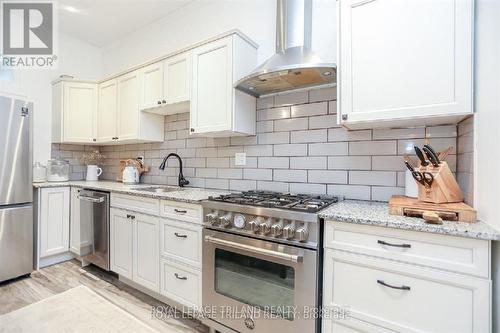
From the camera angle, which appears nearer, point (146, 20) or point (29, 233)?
point (29, 233)

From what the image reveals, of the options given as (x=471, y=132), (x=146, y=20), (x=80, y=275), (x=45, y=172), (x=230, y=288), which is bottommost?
(x=80, y=275)

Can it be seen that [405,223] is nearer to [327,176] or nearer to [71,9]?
[327,176]

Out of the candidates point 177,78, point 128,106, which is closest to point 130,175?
point 128,106

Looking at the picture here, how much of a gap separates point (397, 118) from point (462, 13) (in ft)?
1.81

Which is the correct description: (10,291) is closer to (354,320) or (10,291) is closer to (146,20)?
(354,320)

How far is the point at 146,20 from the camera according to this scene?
305 centimetres

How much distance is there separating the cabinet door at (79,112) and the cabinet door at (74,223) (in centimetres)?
79

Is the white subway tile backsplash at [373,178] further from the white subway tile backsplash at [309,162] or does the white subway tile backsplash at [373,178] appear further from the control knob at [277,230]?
the control knob at [277,230]

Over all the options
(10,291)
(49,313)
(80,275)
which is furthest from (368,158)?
(10,291)

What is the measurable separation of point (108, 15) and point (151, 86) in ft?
3.91

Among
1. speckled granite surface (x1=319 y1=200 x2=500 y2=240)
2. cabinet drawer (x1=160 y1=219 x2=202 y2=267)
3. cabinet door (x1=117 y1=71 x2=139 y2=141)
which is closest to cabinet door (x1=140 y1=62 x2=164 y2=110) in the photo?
cabinet door (x1=117 y1=71 x2=139 y2=141)

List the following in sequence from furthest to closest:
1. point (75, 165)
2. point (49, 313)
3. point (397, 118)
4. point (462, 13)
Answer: point (75, 165) < point (49, 313) < point (397, 118) < point (462, 13)

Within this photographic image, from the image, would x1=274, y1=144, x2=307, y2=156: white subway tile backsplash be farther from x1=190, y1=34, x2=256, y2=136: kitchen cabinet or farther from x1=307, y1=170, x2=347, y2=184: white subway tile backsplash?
x1=190, y1=34, x2=256, y2=136: kitchen cabinet

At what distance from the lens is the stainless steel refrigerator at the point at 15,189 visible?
2395 mm
